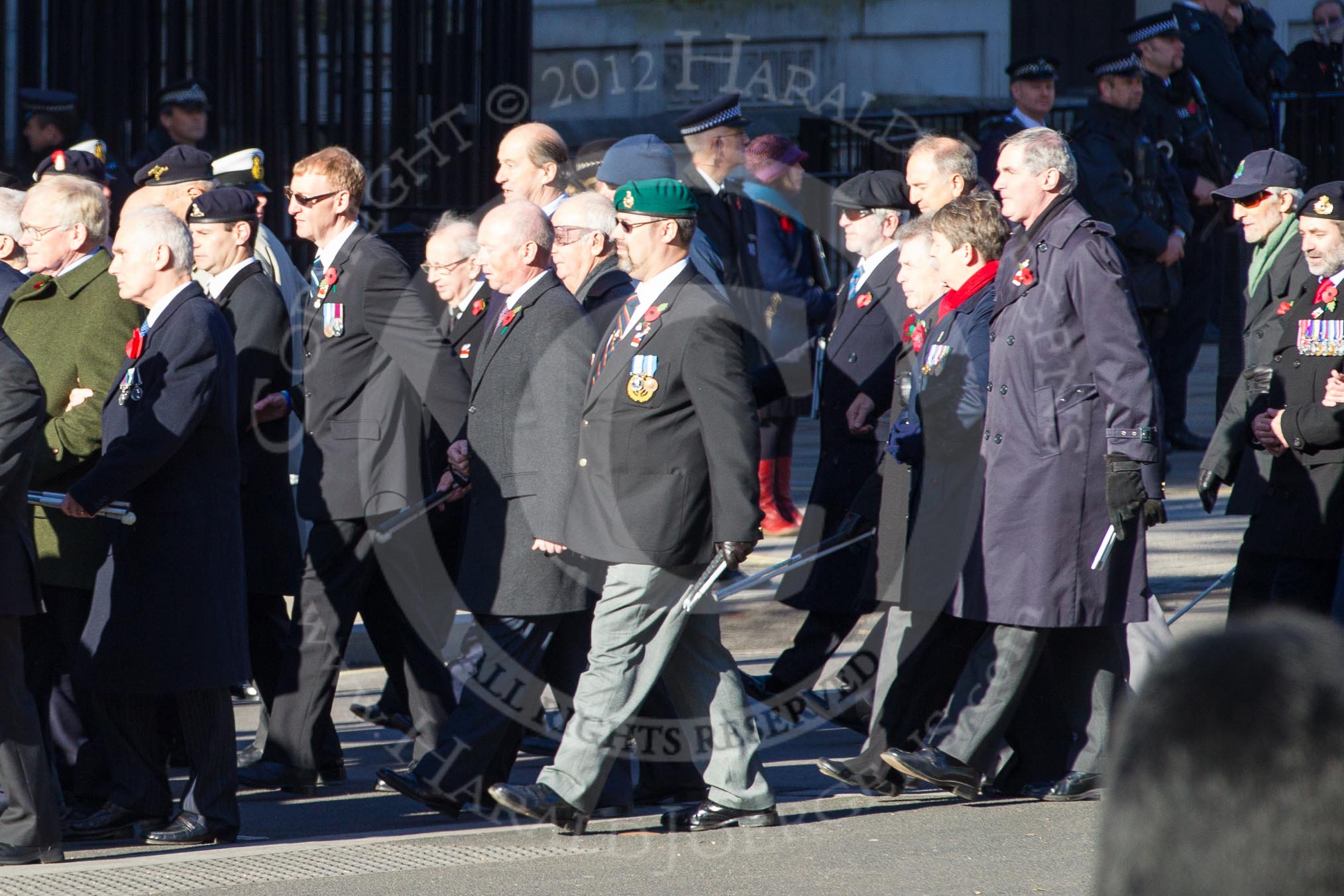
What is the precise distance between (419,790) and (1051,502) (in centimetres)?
191

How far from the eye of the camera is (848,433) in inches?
260

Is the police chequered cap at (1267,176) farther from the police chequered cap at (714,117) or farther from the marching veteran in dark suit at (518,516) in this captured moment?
the marching veteran in dark suit at (518,516)

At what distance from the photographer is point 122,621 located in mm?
5035

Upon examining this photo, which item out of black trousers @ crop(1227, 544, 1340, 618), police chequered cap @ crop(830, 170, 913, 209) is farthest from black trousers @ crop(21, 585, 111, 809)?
black trousers @ crop(1227, 544, 1340, 618)

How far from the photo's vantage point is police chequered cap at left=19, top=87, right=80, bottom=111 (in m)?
9.75

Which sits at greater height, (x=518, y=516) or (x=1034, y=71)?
(x=1034, y=71)

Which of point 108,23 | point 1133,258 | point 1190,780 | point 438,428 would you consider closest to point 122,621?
point 438,428

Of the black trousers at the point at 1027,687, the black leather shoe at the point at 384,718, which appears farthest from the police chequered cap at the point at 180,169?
the black trousers at the point at 1027,687

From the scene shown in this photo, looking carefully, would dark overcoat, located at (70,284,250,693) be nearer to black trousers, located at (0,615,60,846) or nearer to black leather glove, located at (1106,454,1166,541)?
black trousers, located at (0,615,60,846)

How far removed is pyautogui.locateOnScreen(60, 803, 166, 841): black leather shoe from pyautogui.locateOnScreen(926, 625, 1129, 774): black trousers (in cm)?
216

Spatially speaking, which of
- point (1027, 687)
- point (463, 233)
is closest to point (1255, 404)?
point (1027, 687)

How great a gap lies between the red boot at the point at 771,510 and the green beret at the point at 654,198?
179 inches

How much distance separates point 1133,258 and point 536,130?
4772mm

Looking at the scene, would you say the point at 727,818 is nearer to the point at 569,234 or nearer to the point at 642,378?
the point at 642,378
